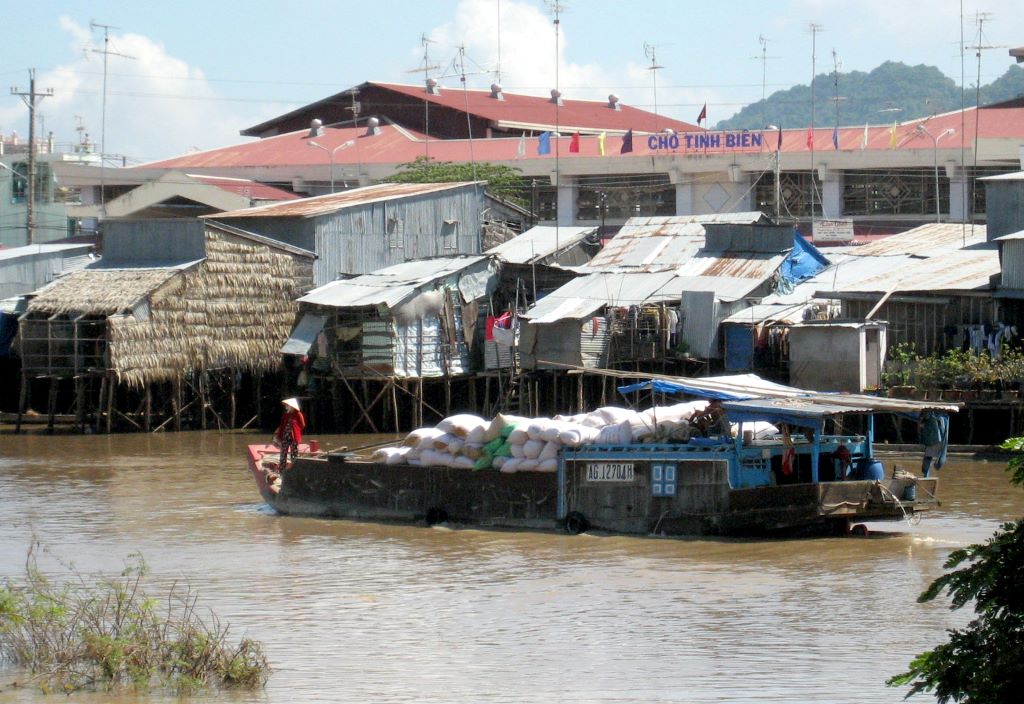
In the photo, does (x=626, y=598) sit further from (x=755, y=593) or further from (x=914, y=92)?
(x=914, y=92)

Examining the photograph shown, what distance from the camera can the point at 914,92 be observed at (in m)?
161

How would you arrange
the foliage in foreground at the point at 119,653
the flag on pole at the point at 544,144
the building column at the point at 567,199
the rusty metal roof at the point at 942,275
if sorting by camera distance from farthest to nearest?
the flag on pole at the point at 544,144 → the building column at the point at 567,199 → the rusty metal roof at the point at 942,275 → the foliage in foreground at the point at 119,653

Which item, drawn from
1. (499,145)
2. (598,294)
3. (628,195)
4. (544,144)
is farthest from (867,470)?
(499,145)

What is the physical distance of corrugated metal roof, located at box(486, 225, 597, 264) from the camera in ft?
106

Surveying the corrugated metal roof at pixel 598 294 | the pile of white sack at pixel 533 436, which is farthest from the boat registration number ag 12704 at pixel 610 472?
the corrugated metal roof at pixel 598 294

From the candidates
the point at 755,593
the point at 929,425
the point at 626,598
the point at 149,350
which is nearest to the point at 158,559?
the point at 626,598

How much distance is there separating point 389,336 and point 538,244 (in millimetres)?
5292

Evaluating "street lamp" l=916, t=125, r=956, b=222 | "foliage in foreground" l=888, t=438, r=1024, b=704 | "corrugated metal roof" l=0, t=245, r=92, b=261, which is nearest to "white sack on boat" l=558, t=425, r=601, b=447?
"foliage in foreground" l=888, t=438, r=1024, b=704

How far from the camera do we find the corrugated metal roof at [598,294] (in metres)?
29.3

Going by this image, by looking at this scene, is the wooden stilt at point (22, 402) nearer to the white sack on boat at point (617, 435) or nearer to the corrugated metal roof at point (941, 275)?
the corrugated metal roof at point (941, 275)

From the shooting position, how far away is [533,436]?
53.8 ft

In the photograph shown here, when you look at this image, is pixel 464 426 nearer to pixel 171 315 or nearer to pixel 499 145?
pixel 171 315

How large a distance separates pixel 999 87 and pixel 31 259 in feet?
414

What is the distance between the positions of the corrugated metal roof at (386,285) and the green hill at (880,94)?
110935 millimetres
